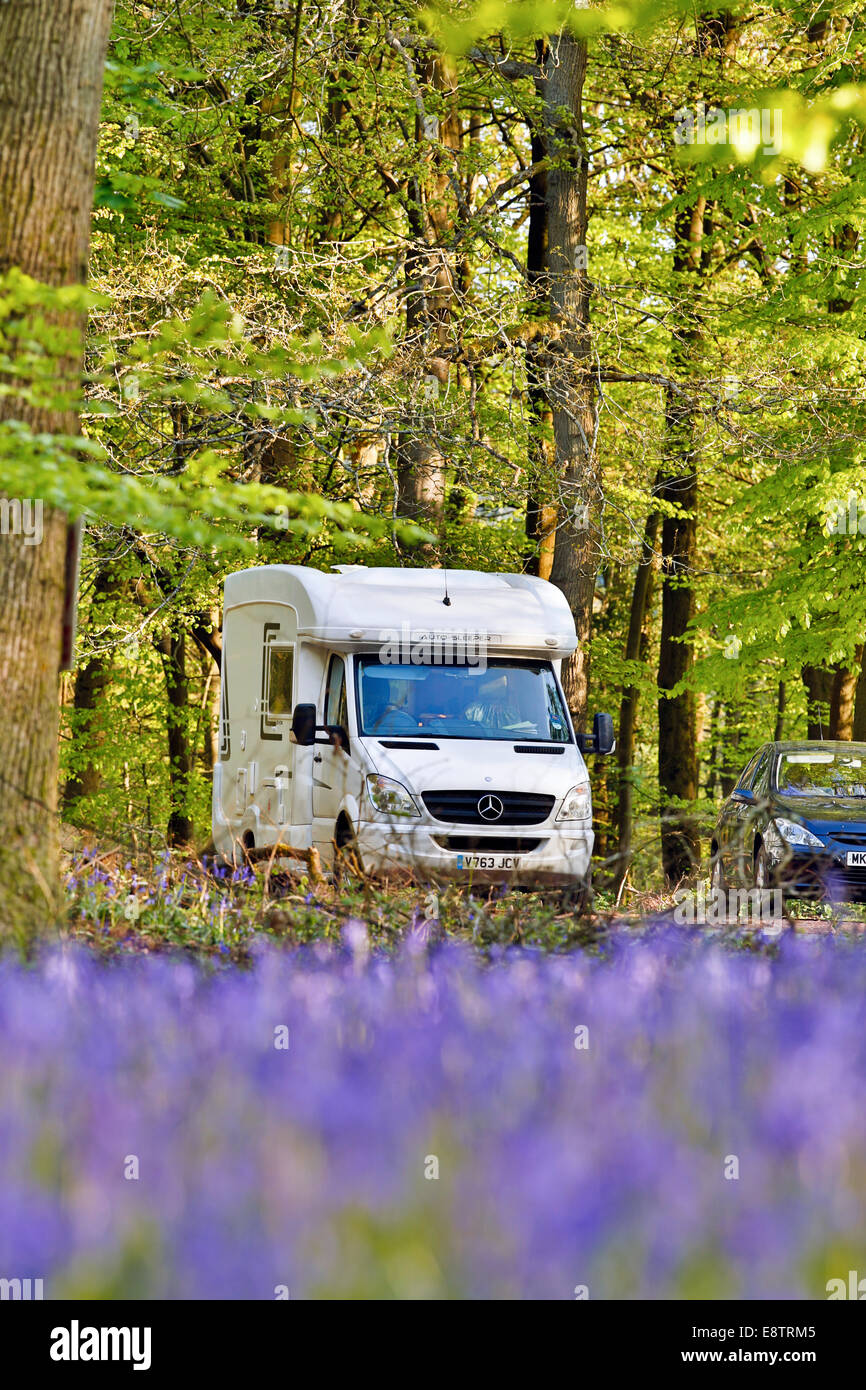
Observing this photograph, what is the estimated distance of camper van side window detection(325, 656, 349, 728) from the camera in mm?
13492

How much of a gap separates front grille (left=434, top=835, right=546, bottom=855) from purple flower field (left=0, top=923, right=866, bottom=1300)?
9383 mm

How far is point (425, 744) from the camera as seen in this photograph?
12820 mm

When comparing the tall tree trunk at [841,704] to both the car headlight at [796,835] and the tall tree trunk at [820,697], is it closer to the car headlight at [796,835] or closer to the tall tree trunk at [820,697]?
the tall tree trunk at [820,697]

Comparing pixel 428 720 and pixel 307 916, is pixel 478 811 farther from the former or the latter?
pixel 307 916

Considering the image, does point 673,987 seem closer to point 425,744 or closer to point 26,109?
point 26,109

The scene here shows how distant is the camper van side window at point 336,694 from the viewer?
44.3 feet

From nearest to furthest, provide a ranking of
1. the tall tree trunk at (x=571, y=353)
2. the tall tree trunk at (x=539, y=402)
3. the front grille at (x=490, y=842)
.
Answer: the front grille at (x=490, y=842) → the tall tree trunk at (x=571, y=353) → the tall tree trunk at (x=539, y=402)

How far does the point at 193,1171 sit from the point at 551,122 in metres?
19.9

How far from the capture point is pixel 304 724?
1302 centimetres

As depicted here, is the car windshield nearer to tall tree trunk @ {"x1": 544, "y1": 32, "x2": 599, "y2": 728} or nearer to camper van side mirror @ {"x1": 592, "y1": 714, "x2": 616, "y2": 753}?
camper van side mirror @ {"x1": 592, "y1": 714, "x2": 616, "y2": 753}

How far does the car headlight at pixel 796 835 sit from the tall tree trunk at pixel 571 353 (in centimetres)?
483

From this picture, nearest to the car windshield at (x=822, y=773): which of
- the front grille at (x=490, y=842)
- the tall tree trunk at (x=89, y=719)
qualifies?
the front grille at (x=490, y=842)

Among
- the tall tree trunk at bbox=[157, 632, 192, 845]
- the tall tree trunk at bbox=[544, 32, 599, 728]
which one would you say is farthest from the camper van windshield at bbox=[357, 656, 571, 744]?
the tall tree trunk at bbox=[157, 632, 192, 845]

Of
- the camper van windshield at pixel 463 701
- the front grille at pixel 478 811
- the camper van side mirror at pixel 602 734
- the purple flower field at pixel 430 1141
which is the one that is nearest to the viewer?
the purple flower field at pixel 430 1141
